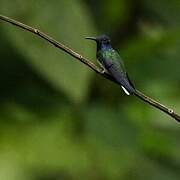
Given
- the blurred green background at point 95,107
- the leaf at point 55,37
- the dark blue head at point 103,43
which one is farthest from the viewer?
the blurred green background at point 95,107

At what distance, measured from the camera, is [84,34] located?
151 centimetres

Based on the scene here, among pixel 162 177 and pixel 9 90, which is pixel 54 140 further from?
pixel 162 177

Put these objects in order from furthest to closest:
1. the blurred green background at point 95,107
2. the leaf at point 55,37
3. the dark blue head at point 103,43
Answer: the blurred green background at point 95,107 < the leaf at point 55,37 < the dark blue head at point 103,43

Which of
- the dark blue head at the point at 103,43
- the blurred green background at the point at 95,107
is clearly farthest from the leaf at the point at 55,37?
the dark blue head at the point at 103,43

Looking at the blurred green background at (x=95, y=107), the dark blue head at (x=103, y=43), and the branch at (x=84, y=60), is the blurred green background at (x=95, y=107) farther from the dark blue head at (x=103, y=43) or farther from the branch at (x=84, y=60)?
the branch at (x=84, y=60)

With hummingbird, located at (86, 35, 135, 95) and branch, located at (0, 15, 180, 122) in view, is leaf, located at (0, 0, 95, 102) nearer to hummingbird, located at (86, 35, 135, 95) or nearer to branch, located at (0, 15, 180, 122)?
hummingbird, located at (86, 35, 135, 95)

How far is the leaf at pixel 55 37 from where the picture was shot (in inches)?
58.5

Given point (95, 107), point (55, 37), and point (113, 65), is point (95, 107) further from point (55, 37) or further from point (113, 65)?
point (113, 65)

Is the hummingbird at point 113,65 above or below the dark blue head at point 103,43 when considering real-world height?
below

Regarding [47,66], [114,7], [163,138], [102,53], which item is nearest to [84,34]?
[47,66]

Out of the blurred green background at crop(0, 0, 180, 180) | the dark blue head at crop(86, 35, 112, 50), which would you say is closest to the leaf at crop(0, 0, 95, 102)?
the blurred green background at crop(0, 0, 180, 180)

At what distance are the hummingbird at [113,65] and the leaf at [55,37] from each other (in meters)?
0.37

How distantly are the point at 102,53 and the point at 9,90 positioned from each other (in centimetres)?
81

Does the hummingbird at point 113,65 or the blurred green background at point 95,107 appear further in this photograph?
the blurred green background at point 95,107
